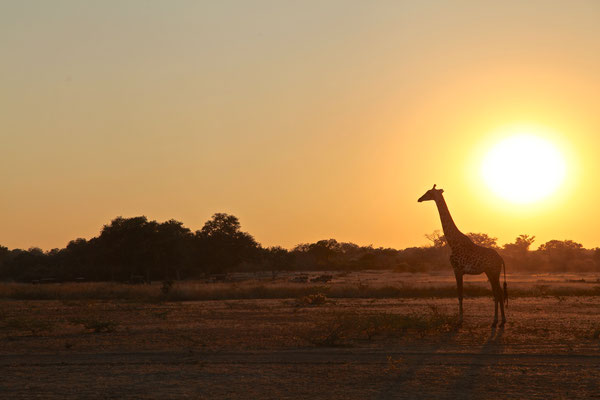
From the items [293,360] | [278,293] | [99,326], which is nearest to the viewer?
[293,360]

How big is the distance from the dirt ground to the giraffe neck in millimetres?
2693

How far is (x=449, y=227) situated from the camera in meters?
25.1

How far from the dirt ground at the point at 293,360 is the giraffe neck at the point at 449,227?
2.69 meters

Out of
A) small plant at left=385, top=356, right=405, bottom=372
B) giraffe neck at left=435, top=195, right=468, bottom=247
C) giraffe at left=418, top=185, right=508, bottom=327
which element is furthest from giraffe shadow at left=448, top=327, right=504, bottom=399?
giraffe neck at left=435, top=195, right=468, bottom=247

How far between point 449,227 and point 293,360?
10.3 meters

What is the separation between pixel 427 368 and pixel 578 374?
283 centimetres

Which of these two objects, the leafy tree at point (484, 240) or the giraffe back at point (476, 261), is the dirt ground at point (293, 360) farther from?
the leafy tree at point (484, 240)

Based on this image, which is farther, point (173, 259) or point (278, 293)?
point (173, 259)

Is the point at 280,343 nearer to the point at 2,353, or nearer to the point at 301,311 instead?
the point at 2,353

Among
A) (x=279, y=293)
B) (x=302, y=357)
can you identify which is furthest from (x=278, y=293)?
(x=302, y=357)

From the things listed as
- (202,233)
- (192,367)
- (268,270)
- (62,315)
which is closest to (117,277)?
(202,233)

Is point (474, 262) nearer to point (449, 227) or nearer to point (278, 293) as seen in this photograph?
point (449, 227)

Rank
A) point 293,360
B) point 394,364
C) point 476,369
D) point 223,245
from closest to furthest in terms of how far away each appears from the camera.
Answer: point 476,369, point 394,364, point 293,360, point 223,245

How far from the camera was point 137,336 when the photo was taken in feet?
70.7
